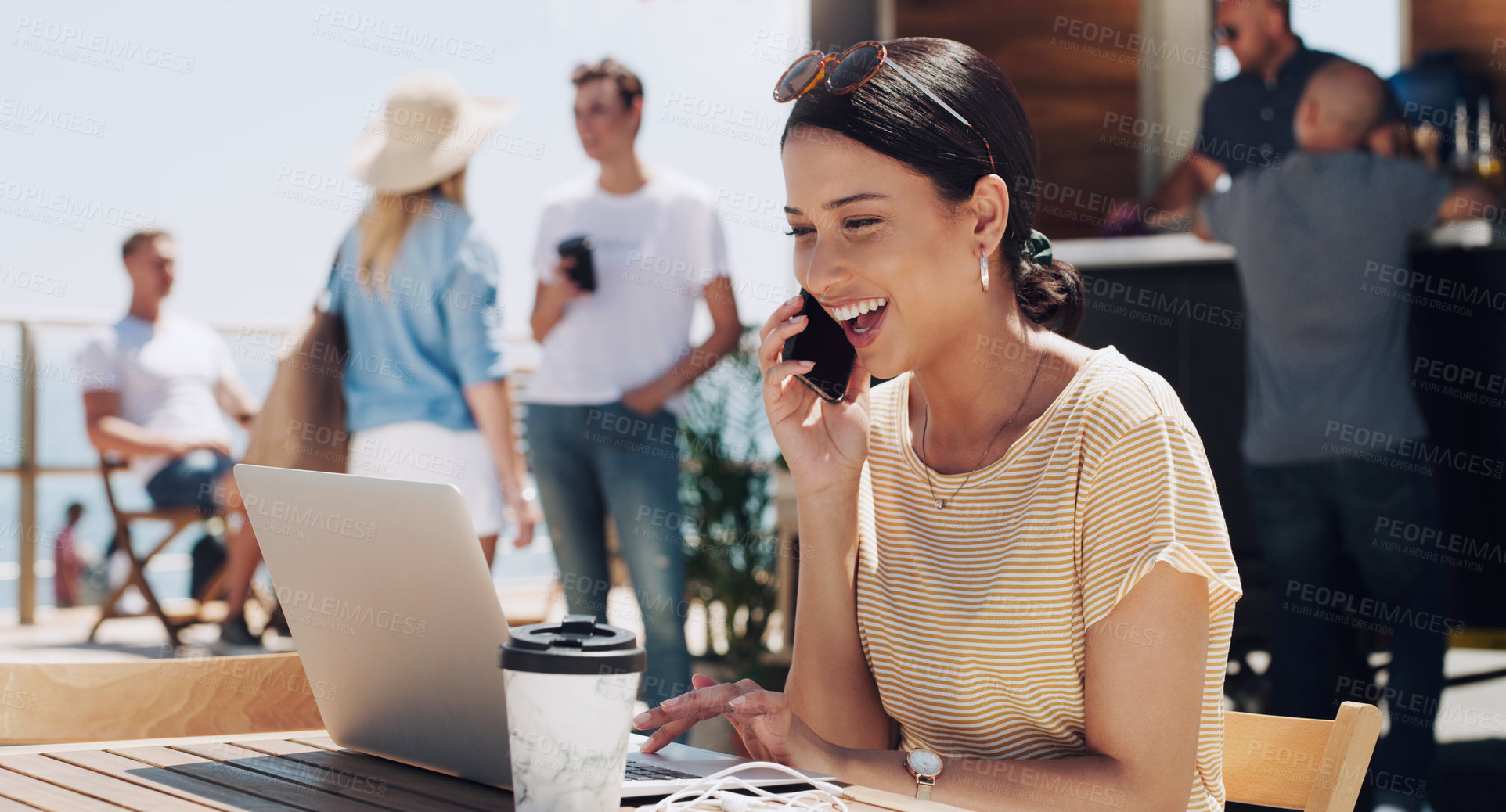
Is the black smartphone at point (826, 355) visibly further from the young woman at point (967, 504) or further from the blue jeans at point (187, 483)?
the blue jeans at point (187, 483)

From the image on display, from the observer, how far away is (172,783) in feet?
3.64

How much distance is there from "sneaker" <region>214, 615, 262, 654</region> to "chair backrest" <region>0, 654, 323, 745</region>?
3.11m

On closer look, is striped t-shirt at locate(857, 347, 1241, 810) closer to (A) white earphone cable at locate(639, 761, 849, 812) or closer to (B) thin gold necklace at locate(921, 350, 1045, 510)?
(B) thin gold necklace at locate(921, 350, 1045, 510)

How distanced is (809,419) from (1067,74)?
4.35m

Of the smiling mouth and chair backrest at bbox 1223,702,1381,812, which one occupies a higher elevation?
the smiling mouth

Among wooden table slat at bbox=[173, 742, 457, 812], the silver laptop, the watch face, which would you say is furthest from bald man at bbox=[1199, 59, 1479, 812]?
wooden table slat at bbox=[173, 742, 457, 812]

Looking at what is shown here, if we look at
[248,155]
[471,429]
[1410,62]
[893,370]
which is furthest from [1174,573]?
[248,155]

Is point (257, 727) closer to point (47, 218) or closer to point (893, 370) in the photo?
point (893, 370)

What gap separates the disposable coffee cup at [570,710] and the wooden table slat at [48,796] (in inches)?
15.2

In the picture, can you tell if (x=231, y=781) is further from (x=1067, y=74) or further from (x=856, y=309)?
(x=1067, y=74)

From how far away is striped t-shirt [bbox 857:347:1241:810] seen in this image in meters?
1.28

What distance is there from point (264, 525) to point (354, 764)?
24 cm

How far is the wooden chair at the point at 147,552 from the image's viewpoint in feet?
16.0

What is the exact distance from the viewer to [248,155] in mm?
21906
